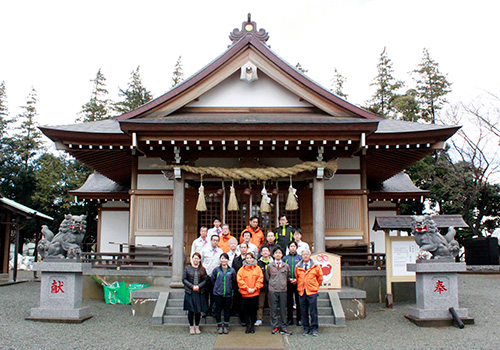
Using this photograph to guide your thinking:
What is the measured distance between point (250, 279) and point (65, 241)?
407cm

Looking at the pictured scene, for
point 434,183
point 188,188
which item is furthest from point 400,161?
point 434,183

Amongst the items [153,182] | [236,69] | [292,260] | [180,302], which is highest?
[236,69]

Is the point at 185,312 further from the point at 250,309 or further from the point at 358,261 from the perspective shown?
the point at 358,261

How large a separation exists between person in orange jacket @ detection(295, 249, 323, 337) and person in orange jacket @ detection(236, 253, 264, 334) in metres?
0.71

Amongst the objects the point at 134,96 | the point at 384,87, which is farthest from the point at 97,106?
the point at 384,87

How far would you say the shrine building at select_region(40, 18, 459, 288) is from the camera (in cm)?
939

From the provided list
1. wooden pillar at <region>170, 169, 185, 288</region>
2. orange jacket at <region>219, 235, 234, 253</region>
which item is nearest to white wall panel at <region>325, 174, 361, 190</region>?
orange jacket at <region>219, 235, 234, 253</region>

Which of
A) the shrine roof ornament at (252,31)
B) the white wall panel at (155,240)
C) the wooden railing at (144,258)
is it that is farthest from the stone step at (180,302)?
the shrine roof ornament at (252,31)

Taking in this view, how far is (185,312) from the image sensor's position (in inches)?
321

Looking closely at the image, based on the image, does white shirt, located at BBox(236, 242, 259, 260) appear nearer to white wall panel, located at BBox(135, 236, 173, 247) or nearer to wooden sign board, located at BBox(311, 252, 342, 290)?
wooden sign board, located at BBox(311, 252, 342, 290)

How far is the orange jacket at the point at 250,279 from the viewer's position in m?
7.12

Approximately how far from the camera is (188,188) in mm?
11461

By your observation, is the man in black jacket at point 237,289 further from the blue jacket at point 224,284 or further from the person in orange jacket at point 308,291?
the person in orange jacket at point 308,291

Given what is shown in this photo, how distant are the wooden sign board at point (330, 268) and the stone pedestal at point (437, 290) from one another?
1.57 meters
